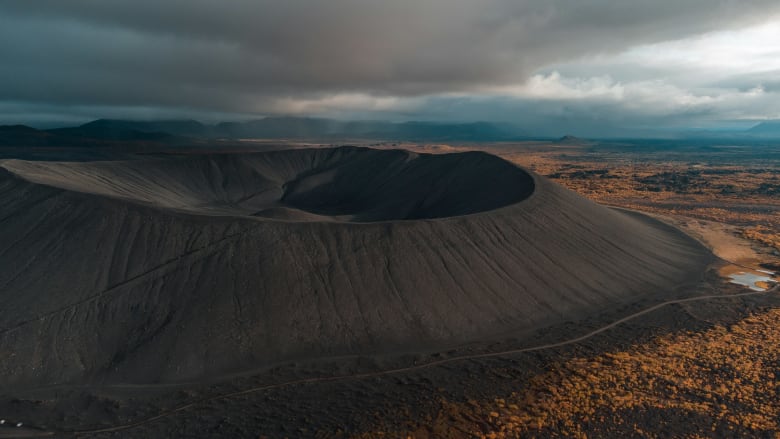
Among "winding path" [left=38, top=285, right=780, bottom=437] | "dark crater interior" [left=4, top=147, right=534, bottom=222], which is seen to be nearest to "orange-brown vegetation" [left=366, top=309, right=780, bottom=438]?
"winding path" [left=38, top=285, right=780, bottom=437]

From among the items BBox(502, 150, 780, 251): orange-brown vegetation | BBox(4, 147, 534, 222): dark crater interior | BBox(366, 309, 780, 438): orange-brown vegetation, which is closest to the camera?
BBox(366, 309, 780, 438): orange-brown vegetation

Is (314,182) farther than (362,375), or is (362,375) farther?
(314,182)

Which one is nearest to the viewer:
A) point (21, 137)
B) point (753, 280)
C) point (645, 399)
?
point (645, 399)

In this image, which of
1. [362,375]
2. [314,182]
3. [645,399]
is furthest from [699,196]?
[362,375]

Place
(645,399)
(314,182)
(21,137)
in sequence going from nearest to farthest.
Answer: (645,399)
(314,182)
(21,137)

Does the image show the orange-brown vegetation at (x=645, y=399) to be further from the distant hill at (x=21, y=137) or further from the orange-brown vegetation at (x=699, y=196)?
the distant hill at (x=21, y=137)

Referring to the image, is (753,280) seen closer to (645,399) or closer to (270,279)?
(645,399)

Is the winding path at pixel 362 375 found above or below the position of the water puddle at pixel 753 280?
below

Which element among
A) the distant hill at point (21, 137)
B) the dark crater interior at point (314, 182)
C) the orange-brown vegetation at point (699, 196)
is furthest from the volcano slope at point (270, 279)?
the distant hill at point (21, 137)

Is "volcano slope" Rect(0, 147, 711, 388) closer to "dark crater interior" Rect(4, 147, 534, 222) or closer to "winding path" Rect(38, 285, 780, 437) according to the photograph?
"winding path" Rect(38, 285, 780, 437)
